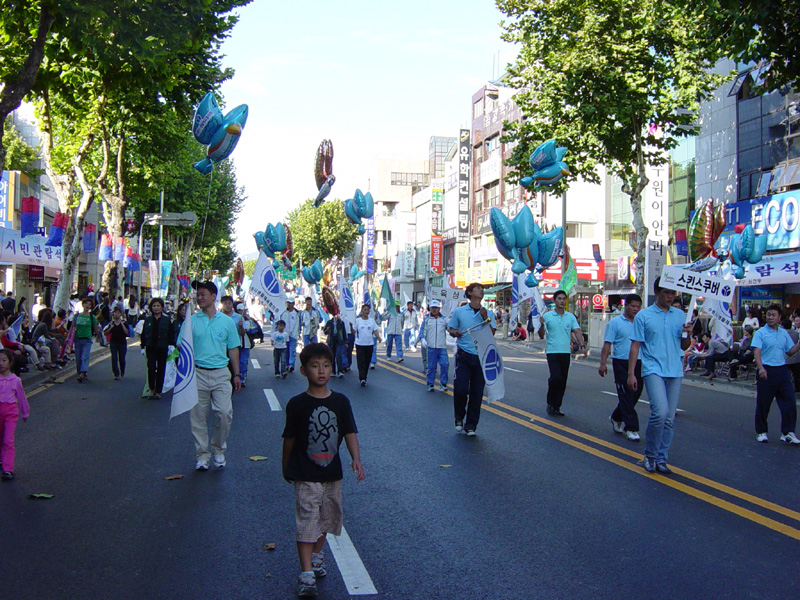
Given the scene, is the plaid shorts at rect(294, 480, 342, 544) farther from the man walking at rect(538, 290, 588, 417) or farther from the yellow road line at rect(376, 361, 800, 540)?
the man walking at rect(538, 290, 588, 417)

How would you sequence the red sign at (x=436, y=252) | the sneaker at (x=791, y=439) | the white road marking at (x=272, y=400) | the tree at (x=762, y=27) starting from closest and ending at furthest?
the sneaker at (x=791, y=439) → the tree at (x=762, y=27) → the white road marking at (x=272, y=400) → the red sign at (x=436, y=252)

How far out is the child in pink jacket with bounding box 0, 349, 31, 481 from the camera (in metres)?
6.85

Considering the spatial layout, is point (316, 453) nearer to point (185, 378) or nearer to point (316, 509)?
point (316, 509)

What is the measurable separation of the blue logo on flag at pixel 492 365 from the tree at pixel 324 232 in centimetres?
6317

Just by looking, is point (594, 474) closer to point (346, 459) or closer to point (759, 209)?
point (346, 459)

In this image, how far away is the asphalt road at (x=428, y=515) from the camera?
4.34m

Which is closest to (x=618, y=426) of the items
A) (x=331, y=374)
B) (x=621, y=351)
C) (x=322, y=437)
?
(x=621, y=351)

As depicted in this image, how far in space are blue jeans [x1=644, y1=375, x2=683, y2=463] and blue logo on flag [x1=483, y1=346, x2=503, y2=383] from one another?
2475 mm

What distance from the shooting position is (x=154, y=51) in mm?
10398

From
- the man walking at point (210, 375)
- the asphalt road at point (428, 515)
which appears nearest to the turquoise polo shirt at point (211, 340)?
the man walking at point (210, 375)

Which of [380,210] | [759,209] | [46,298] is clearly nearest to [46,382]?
[759,209]

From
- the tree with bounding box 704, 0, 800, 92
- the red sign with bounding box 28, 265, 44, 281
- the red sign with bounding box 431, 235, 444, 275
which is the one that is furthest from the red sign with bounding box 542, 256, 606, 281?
the tree with bounding box 704, 0, 800, 92

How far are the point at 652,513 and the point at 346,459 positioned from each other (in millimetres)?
3017

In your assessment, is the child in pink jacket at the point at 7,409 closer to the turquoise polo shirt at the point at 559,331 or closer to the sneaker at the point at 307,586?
the sneaker at the point at 307,586
